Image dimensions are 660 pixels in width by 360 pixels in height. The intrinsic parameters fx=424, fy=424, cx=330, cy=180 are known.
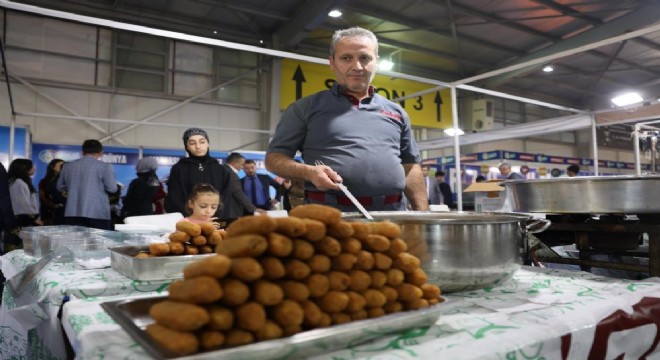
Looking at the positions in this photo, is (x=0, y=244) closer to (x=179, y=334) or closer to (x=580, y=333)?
→ (x=179, y=334)

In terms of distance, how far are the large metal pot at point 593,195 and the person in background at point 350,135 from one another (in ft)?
1.40

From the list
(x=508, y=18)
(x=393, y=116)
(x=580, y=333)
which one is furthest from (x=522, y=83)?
(x=580, y=333)

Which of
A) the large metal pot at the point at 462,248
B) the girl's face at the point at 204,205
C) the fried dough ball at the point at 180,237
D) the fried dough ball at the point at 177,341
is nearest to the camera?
the fried dough ball at the point at 177,341

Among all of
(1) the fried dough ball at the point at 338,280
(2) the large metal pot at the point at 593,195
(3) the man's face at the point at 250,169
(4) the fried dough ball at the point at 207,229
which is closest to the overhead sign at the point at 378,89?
(3) the man's face at the point at 250,169

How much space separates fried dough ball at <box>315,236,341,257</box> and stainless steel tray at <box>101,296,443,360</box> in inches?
3.6

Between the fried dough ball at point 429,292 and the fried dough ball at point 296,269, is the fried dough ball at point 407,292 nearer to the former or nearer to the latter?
the fried dough ball at point 429,292

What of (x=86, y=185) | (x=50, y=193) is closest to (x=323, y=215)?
(x=86, y=185)

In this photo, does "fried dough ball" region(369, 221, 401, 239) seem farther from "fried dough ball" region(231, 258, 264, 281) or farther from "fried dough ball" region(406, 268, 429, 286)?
"fried dough ball" region(231, 258, 264, 281)

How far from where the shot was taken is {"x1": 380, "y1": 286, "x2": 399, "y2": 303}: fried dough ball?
1.96 feet

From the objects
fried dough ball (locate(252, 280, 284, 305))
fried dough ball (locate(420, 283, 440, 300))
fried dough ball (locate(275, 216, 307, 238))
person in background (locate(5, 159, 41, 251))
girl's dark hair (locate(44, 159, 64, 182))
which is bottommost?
fried dough ball (locate(420, 283, 440, 300))

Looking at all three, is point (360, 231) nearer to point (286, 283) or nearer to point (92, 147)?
point (286, 283)

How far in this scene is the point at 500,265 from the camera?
2.80 feet

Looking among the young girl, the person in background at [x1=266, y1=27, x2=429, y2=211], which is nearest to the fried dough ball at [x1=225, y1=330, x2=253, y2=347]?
the person in background at [x1=266, y1=27, x2=429, y2=211]

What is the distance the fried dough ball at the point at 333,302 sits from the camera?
0.54 meters
